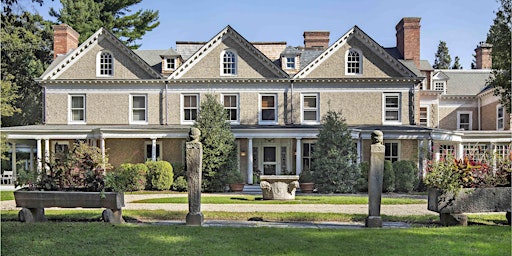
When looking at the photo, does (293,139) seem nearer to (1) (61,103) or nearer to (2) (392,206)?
(2) (392,206)

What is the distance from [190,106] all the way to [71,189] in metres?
16.8

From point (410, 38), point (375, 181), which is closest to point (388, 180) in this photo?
point (410, 38)

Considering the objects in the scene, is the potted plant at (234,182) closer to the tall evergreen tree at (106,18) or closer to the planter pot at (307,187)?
the planter pot at (307,187)

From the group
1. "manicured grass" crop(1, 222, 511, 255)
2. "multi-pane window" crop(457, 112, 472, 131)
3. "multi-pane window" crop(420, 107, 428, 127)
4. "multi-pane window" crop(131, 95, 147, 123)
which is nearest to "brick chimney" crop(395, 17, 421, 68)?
"multi-pane window" crop(420, 107, 428, 127)

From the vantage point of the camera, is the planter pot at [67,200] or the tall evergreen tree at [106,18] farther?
the tall evergreen tree at [106,18]

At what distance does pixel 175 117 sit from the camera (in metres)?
27.0

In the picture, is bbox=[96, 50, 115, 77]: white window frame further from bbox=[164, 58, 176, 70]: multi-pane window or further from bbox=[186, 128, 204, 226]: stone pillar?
bbox=[186, 128, 204, 226]: stone pillar

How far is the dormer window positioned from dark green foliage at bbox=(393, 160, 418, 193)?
10799mm

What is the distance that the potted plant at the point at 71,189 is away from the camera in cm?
1018

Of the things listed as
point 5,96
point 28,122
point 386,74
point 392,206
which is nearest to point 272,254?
point 392,206

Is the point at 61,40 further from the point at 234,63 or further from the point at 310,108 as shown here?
the point at 310,108

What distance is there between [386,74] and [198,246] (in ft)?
71.1

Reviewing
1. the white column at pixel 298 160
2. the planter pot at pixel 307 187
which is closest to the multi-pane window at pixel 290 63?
the white column at pixel 298 160

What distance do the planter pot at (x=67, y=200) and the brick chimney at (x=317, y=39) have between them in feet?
80.0
